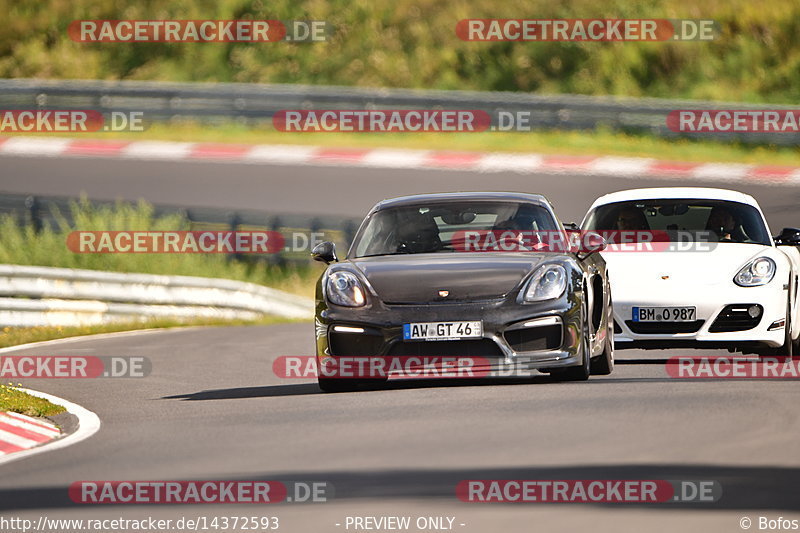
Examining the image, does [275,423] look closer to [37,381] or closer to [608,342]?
[608,342]

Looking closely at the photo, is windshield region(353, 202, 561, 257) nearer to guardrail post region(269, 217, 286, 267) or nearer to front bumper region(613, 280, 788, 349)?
front bumper region(613, 280, 788, 349)

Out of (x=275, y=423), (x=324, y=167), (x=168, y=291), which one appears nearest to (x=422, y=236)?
(x=275, y=423)

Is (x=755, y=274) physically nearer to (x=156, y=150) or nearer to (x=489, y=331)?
(x=489, y=331)

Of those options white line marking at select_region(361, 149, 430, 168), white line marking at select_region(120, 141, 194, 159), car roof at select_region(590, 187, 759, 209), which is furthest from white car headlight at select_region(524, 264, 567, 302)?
white line marking at select_region(120, 141, 194, 159)

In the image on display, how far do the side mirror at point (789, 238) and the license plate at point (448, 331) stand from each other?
3411mm

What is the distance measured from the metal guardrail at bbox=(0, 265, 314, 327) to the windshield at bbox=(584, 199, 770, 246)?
783 cm

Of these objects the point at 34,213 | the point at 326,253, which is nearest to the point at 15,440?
the point at 326,253

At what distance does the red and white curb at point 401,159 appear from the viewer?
968 inches

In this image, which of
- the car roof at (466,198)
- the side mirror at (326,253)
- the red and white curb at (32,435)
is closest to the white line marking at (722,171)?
the car roof at (466,198)

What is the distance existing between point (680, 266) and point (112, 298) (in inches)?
357

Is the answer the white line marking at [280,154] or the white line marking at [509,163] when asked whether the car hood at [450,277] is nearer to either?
the white line marking at [509,163]

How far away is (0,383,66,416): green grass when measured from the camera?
10328 mm

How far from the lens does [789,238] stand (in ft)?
39.7

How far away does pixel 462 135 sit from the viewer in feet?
96.5
